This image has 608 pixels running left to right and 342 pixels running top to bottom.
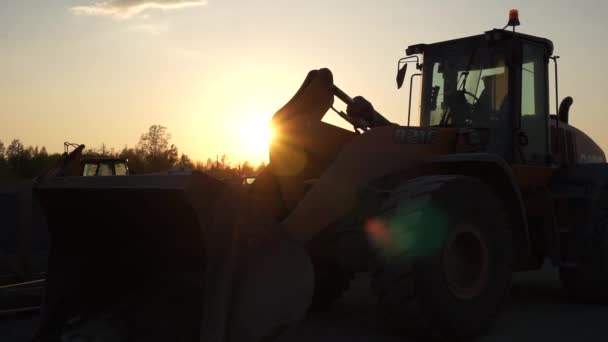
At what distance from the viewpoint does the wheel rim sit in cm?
545

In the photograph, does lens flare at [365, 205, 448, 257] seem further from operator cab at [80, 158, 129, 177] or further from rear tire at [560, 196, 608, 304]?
operator cab at [80, 158, 129, 177]

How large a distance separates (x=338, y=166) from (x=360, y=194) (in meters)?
0.28

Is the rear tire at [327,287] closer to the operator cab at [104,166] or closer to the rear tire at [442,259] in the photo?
the rear tire at [442,259]

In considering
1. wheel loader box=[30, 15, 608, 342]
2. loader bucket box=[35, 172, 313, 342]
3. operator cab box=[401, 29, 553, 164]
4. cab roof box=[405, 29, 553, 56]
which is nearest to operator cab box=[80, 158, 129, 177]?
cab roof box=[405, 29, 553, 56]

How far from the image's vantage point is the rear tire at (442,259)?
16.6ft

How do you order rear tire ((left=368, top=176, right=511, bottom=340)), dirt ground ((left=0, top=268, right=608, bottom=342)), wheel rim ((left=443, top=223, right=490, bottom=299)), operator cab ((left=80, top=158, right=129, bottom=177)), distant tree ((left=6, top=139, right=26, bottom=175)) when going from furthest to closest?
distant tree ((left=6, top=139, right=26, bottom=175)) → operator cab ((left=80, top=158, right=129, bottom=177)) → dirt ground ((left=0, top=268, right=608, bottom=342)) → wheel rim ((left=443, top=223, right=490, bottom=299)) → rear tire ((left=368, top=176, right=511, bottom=340))

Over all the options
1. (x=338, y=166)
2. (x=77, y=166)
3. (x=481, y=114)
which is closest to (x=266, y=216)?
(x=338, y=166)

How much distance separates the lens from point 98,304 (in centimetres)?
538

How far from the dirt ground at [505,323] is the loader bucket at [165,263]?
1031 millimetres

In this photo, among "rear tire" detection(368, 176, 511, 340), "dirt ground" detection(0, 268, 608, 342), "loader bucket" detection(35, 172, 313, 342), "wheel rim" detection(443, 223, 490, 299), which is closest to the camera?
"loader bucket" detection(35, 172, 313, 342)

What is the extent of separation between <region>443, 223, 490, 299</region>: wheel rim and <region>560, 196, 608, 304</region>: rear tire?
2235mm

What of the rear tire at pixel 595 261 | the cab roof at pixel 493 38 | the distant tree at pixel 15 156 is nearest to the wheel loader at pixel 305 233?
the cab roof at pixel 493 38

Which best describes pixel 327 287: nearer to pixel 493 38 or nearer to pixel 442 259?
pixel 442 259

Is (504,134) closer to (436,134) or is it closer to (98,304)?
(436,134)
